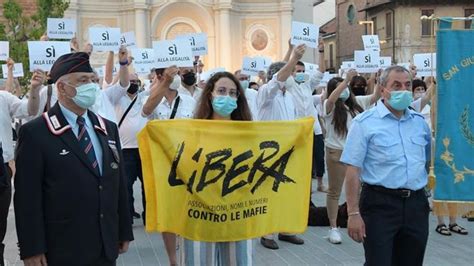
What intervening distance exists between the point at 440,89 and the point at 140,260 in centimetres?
383

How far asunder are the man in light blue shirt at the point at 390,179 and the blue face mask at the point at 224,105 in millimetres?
985

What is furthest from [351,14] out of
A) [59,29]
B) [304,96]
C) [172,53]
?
[172,53]

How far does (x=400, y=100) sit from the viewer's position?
498 centimetres

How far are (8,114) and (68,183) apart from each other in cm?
351

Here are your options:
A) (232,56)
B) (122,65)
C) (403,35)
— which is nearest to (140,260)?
(122,65)

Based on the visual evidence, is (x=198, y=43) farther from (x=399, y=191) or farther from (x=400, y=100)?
(x=399, y=191)

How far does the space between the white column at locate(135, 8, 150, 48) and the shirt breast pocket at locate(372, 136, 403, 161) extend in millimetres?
30733

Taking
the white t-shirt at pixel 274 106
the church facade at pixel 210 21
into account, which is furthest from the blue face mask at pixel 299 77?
the church facade at pixel 210 21

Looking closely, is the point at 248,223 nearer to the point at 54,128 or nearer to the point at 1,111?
the point at 54,128

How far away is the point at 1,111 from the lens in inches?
277

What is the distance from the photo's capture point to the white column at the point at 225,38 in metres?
35.8

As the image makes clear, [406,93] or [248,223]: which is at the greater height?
[406,93]

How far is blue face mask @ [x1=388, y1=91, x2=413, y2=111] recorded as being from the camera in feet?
16.4

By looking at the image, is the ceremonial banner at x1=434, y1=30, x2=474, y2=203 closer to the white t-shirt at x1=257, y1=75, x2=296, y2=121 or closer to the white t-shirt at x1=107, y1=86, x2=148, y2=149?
the white t-shirt at x1=257, y1=75, x2=296, y2=121
